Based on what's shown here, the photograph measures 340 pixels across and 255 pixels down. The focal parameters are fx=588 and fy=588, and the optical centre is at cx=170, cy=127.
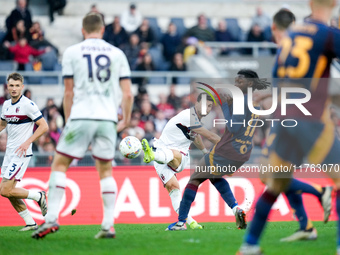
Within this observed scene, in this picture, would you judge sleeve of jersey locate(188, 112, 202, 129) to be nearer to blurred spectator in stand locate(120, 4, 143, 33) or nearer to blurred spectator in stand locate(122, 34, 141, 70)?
blurred spectator in stand locate(122, 34, 141, 70)

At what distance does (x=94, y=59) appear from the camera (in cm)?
705

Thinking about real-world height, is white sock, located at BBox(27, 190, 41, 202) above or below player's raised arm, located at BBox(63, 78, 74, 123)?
below

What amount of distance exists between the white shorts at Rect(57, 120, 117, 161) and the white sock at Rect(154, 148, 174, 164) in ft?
9.99

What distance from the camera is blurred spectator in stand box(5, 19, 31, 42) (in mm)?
18062

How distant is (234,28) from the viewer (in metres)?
21.6

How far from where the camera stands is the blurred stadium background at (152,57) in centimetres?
1460

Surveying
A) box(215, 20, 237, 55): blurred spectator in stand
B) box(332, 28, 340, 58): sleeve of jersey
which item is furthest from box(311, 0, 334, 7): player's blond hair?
box(215, 20, 237, 55): blurred spectator in stand

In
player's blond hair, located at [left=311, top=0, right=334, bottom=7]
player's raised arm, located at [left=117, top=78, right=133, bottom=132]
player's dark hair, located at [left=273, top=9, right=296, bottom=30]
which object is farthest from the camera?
player's raised arm, located at [left=117, top=78, right=133, bottom=132]

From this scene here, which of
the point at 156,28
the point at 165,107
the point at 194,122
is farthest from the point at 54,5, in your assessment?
the point at 194,122

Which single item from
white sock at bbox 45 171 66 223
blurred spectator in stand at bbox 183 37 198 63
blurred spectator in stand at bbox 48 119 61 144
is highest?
blurred spectator in stand at bbox 183 37 198 63

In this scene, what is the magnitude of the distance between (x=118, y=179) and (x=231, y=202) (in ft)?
13.7

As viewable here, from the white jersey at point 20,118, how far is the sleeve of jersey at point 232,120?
3.15m

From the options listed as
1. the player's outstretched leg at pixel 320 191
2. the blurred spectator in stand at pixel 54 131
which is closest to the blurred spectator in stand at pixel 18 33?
the blurred spectator in stand at pixel 54 131

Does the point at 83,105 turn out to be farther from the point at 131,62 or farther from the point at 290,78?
the point at 131,62
